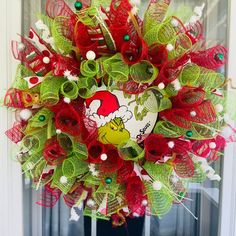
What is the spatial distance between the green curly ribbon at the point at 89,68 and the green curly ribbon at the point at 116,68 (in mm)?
25

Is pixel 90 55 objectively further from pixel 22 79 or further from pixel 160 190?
pixel 160 190

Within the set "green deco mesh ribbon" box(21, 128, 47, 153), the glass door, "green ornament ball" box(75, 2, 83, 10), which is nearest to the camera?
"green ornament ball" box(75, 2, 83, 10)

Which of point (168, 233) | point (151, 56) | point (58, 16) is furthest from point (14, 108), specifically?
point (168, 233)

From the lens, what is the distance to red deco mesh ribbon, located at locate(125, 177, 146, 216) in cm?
77

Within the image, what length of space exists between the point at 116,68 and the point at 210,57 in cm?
24

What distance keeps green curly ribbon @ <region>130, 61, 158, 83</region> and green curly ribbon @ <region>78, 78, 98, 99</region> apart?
0.33ft

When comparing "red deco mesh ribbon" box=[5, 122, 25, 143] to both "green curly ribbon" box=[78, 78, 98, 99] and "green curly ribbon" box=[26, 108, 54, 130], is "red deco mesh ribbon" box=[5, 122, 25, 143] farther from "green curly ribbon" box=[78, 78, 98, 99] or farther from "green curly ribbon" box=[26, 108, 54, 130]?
"green curly ribbon" box=[78, 78, 98, 99]

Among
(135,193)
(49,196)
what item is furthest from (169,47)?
(49,196)

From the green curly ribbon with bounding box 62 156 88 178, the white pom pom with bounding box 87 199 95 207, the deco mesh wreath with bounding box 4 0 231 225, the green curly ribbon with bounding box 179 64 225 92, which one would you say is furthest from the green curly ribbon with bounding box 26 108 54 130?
the green curly ribbon with bounding box 179 64 225 92

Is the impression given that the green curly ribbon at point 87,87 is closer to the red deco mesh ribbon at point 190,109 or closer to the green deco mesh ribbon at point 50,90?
the green deco mesh ribbon at point 50,90

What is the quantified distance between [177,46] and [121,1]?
6.5 inches

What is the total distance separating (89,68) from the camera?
0.71 meters

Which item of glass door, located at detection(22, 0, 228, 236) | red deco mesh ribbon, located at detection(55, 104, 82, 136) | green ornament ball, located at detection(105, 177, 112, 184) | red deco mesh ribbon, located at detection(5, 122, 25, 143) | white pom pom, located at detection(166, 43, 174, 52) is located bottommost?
glass door, located at detection(22, 0, 228, 236)

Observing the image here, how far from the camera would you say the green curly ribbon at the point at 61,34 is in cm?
72
